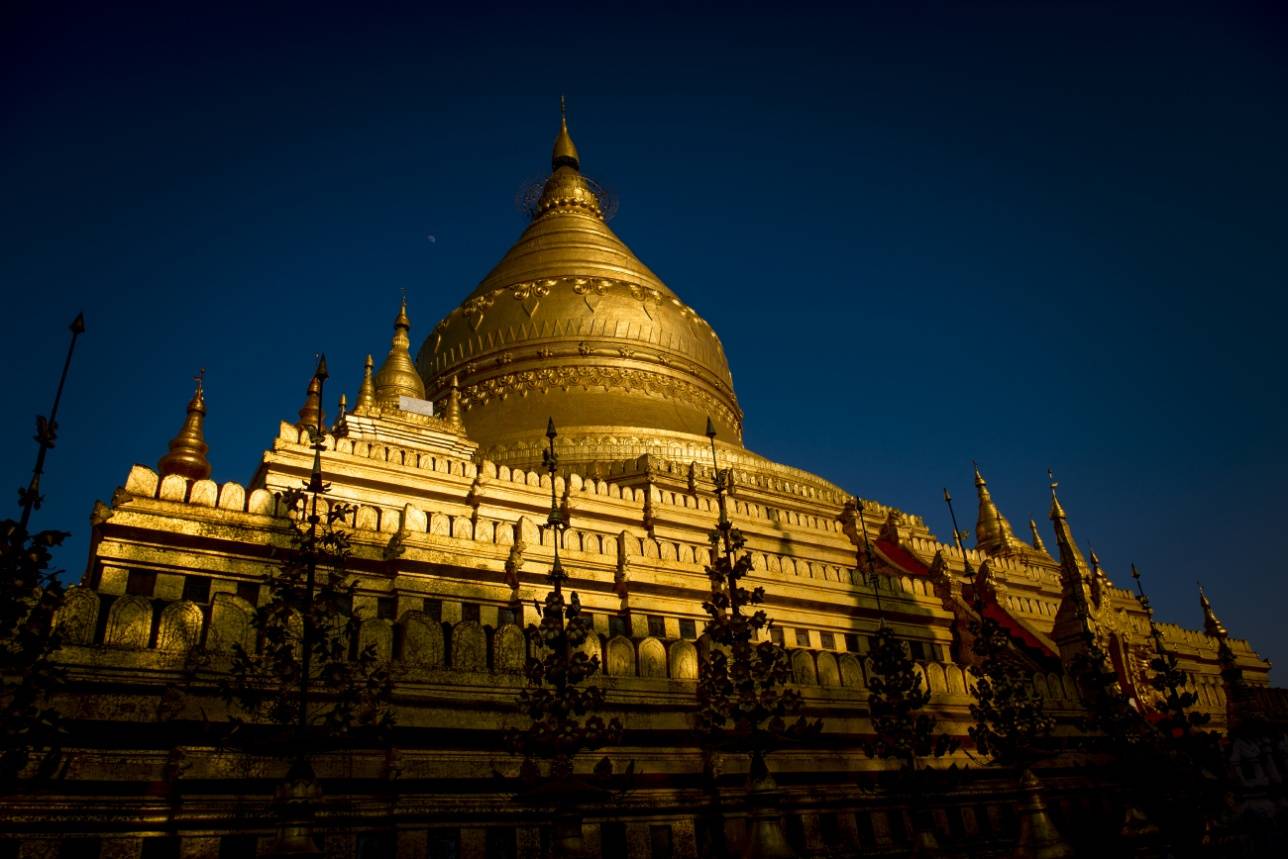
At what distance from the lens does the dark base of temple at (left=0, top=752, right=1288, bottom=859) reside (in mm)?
8234

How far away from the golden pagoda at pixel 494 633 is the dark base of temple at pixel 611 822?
1.2 inches

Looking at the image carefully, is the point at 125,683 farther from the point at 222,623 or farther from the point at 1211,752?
the point at 1211,752

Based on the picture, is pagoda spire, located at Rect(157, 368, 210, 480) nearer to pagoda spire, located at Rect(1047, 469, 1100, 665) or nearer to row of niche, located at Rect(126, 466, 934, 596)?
row of niche, located at Rect(126, 466, 934, 596)

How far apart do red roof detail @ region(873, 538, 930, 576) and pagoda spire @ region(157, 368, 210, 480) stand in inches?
706

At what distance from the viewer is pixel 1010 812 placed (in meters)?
14.3

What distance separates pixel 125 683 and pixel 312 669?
5.95 ft

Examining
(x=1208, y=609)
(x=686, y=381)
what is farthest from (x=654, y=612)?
(x=1208, y=609)

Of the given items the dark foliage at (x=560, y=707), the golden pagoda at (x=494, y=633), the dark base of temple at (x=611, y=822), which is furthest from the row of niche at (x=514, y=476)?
the dark foliage at (x=560, y=707)

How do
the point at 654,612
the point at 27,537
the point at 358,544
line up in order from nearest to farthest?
1. the point at 27,537
2. the point at 358,544
3. the point at 654,612

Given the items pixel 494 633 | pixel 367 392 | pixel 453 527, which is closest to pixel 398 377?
pixel 367 392

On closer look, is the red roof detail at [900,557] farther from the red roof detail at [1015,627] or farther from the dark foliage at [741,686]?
the dark foliage at [741,686]

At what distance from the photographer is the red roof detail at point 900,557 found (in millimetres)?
24859

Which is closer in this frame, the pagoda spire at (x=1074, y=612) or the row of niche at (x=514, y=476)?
the pagoda spire at (x=1074, y=612)

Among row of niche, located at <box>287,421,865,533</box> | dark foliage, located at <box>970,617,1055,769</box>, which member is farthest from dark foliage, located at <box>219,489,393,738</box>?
row of niche, located at <box>287,421,865,533</box>
